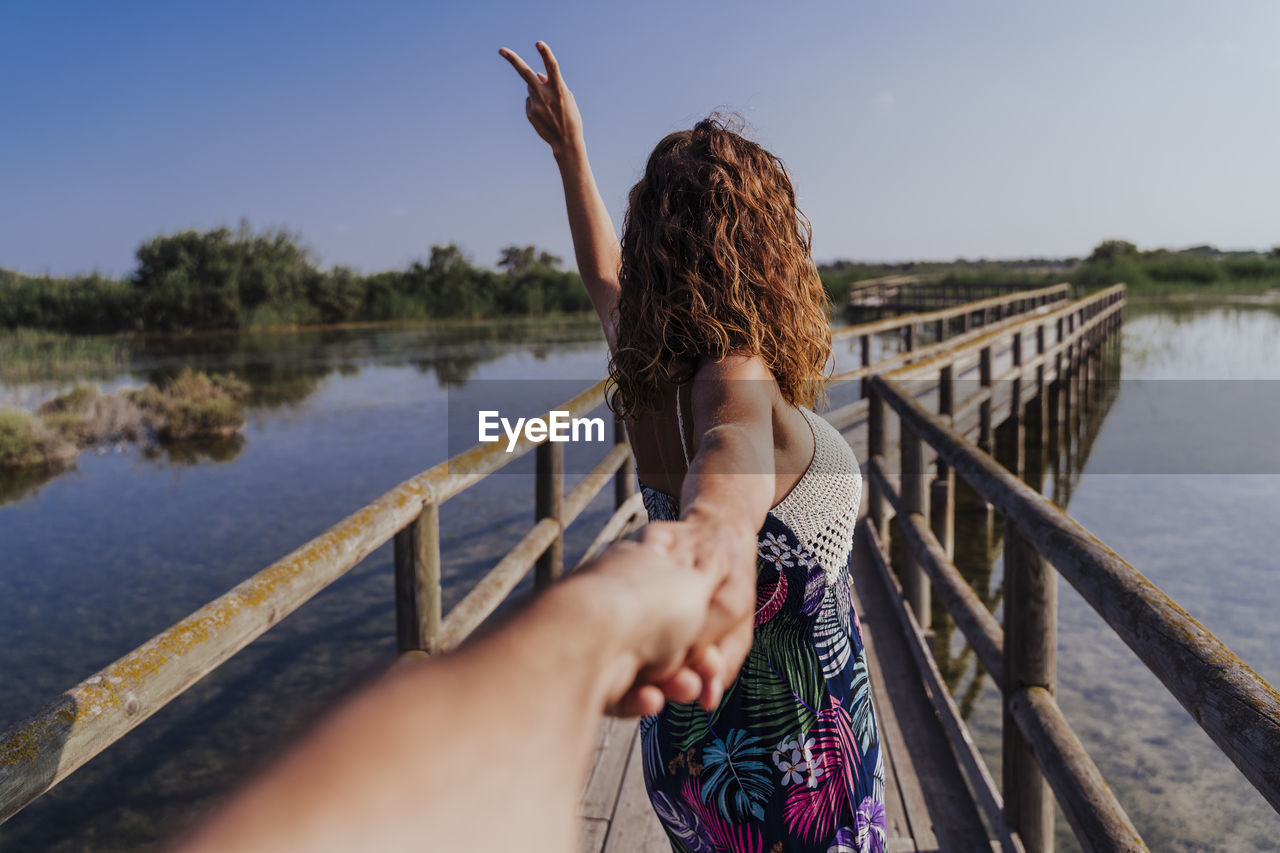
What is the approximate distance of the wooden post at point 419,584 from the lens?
2.27 m

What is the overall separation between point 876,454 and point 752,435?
14.5 feet

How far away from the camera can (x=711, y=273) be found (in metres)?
1.00

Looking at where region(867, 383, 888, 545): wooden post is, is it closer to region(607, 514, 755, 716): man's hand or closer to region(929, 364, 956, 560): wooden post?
region(929, 364, 956, 560): wooden post

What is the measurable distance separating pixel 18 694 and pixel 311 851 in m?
6.18

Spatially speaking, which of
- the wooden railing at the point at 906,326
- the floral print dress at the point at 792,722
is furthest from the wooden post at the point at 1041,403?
the floral print dress at the point at 792,722

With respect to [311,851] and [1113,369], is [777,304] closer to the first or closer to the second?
[311,851]

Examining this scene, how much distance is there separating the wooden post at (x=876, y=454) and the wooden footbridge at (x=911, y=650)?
0.04 ft

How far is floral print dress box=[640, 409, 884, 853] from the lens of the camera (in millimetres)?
1182

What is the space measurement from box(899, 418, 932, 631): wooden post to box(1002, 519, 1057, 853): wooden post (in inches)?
67.8

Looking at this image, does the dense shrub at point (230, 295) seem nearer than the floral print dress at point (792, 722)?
No

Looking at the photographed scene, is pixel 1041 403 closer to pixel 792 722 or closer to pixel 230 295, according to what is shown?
pixel 792 722

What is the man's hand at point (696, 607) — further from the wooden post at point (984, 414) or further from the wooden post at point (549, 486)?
the wooden post at point (984, 414)

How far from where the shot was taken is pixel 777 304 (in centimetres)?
101

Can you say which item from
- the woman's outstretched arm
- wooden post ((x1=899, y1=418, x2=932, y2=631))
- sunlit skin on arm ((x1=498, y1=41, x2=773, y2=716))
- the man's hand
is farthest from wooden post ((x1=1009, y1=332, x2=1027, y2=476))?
the man's hand
